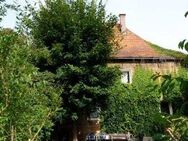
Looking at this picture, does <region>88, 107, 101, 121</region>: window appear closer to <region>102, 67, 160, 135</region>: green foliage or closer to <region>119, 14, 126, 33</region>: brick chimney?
<region>102, 67, 160, 135</region>: green foliage

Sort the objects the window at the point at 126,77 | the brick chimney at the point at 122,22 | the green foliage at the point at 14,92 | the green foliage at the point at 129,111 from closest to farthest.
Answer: the green foliage at the point at 14,92
the green foliage at the point at 129,111
the window at the point at 126,77
the brick chimney at the point at 122,22

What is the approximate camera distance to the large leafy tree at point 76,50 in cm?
3005

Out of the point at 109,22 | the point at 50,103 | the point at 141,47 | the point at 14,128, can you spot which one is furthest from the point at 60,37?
the point at 14,128

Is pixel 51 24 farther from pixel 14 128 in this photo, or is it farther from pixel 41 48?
pixel 14 128

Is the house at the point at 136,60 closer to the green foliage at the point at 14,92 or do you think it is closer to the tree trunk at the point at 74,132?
the tree trunk at the point at 74,132

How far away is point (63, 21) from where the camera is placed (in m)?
31.3

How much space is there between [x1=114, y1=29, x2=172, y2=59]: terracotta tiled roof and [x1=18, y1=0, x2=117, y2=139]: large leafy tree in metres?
3.29

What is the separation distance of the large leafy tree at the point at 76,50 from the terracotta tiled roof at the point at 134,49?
329 centimetres

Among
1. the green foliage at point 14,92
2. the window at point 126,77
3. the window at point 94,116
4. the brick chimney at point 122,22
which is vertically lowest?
the green foliage at point 14,92

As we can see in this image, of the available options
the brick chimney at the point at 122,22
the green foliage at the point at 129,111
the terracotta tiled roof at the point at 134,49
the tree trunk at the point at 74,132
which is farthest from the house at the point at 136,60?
the brick chimney at the point at 122,22

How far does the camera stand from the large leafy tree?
3005cm

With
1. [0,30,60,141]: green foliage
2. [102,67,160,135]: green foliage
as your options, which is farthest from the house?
[0,30,60,141]: green foliage

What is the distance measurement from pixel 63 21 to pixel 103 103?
21.2 feet

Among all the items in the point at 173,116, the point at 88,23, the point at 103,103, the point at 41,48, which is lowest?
the point at 173,116
